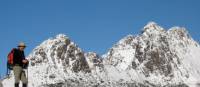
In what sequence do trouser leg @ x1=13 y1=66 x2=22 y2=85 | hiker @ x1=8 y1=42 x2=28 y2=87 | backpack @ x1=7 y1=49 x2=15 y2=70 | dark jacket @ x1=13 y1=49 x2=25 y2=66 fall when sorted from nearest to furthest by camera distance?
trouser leg @ x1=13 y1=66 x2=22 y2=85
hiker @ x1=8 y1=42 x2=28 y2=87
backpack @ x1=7 y1=49 x2=15 y2=70
dark jacket @ x1=13 y1=49 x2=25 y2=66

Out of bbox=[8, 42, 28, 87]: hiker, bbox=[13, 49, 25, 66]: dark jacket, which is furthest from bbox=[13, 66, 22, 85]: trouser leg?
bbox=[13, 49, 25, 66]: dark jacket

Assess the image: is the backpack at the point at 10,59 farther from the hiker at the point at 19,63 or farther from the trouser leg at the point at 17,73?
the trouser leg at the point at 17,73

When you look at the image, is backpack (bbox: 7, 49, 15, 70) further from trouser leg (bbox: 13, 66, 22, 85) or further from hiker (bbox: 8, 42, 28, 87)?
trouser leg (bbox: 13, 66, 22, 85)

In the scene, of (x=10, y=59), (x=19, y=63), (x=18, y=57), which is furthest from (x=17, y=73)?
(x=18, y=57)

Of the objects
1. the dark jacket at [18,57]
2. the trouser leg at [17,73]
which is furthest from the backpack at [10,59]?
the trouser leg at [17,73]

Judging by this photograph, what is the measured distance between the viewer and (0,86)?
42.1 metres

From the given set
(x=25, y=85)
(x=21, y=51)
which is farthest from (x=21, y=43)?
(x=25, y=85)

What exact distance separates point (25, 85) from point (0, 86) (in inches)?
109

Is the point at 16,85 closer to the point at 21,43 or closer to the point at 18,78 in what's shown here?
the point at 18,78

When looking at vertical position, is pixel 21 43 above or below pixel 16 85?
above

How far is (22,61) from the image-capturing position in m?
41.2

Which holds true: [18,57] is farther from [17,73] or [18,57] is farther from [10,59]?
[17,73]

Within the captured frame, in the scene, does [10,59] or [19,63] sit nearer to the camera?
[10,59]

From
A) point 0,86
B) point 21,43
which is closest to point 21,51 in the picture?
point 21,43
